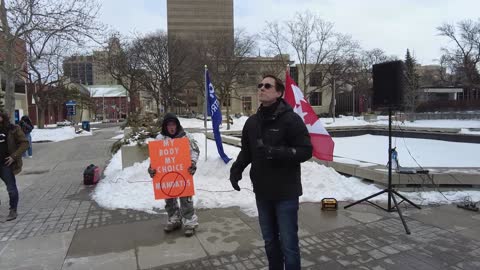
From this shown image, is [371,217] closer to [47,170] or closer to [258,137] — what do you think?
[258,137]

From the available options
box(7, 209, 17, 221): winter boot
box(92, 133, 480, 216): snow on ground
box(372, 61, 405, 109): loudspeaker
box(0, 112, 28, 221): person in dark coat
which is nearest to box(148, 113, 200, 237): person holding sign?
box(92, 133, 480, 216): snow on ground

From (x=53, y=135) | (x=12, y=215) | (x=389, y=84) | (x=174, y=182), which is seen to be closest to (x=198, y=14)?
(x=53, y=135)

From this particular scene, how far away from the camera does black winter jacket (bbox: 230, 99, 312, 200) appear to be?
292 centimetres

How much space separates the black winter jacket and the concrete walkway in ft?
4.34

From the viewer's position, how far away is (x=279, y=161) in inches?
116

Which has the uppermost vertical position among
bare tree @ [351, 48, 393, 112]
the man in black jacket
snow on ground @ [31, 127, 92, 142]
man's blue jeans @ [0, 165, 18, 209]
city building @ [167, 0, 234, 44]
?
city building @ [167, 0, 234, 44]

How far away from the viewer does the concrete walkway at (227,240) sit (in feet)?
13.3

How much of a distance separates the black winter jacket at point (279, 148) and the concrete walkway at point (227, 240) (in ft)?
4.34

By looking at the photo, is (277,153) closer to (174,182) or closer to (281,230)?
(281,230)

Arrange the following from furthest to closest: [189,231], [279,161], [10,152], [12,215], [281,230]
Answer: [12,215] < [10,152] < [189,231] < [281,230] < [279,161]

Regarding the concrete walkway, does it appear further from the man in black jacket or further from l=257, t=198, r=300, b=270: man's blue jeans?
the man in black jacket

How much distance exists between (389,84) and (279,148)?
3596 mm

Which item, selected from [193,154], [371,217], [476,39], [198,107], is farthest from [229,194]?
[198,107]

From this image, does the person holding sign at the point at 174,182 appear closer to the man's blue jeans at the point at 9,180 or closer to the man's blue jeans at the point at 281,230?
the man's blue jeans at the point at 281,230
